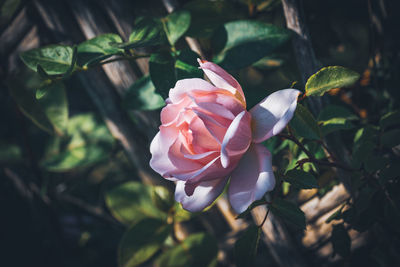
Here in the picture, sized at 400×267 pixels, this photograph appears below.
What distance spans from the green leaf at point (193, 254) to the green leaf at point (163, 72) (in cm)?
58

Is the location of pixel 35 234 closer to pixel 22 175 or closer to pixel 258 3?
pixel 22 175

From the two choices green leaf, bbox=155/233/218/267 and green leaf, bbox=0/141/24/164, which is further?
green leaf, bbox=0/141/24/164

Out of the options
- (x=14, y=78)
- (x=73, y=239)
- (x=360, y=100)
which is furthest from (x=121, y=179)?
(x=360, y=100)

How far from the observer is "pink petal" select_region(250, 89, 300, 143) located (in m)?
0.38

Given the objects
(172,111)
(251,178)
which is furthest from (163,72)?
(251,178)

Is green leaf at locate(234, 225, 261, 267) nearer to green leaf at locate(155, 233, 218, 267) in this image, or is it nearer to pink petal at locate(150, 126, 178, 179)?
pink petal at locate(150, 126, 178, 179)

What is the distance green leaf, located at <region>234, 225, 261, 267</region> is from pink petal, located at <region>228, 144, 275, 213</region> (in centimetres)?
14

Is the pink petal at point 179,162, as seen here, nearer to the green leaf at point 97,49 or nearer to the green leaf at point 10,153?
the green leaf at point 97,49

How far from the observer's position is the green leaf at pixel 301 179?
0.42 meters

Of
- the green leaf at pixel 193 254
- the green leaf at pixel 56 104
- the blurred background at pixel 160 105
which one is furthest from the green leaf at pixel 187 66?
the green leaf at pixel 193 254

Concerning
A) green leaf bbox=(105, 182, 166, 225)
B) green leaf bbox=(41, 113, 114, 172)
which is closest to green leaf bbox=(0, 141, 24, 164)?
green leaf bbox=(41, 113, 114, 172)

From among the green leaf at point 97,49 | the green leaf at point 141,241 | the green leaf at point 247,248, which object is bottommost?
the green leaf at point 141,241

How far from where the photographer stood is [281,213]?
0.47m

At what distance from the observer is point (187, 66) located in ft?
1.73
